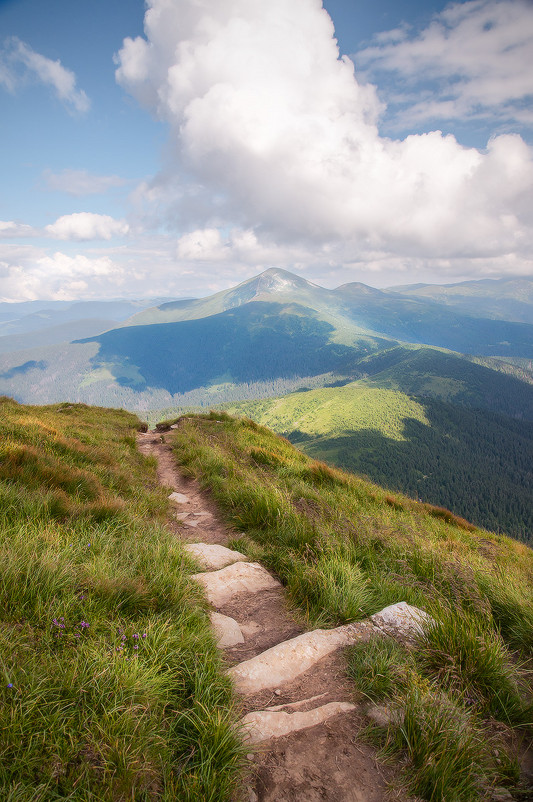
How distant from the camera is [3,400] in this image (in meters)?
15.0

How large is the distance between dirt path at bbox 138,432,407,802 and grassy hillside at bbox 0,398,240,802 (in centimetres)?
30

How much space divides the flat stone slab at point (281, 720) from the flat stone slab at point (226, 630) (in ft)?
2.90

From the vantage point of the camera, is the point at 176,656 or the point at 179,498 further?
the point at 179,498

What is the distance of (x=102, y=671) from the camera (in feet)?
7.06

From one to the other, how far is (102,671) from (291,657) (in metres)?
1.69

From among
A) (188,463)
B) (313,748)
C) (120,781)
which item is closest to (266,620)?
(313,748)

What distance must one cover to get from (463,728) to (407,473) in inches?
7323

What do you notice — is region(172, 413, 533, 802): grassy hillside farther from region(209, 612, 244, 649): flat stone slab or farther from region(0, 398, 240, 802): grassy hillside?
region(0, 398, 240, 802): grassy hillside

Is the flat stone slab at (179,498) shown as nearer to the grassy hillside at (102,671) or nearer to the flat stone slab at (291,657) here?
the grassy hillside at (102,671)

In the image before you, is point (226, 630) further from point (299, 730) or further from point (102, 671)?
point (102, 671)

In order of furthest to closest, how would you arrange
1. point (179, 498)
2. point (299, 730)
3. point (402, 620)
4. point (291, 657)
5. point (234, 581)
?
point (179, 498)
point (234, 581)
point (402, 620)
point (291, 657)
point (299, 730)

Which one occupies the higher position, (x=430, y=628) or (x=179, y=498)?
(x=430, y=628)

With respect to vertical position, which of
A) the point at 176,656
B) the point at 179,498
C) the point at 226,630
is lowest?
the point at 179,498

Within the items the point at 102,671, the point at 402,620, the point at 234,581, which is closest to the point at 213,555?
the point at 234,581
